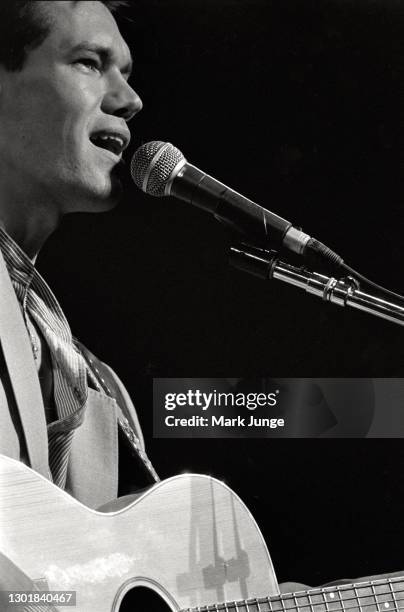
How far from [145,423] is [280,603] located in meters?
0.42

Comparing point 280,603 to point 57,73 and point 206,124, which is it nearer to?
point 206,124

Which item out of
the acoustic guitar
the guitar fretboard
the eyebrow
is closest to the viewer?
the acoustic guitar

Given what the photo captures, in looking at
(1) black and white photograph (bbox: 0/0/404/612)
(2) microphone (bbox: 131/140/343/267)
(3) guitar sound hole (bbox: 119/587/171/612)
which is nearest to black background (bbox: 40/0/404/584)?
(1) black and white photograph (bbox: 0/0/404/612)

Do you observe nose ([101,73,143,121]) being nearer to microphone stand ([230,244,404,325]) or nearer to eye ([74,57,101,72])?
eye ([74,57,101,72])

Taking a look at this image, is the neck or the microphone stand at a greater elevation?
the neck

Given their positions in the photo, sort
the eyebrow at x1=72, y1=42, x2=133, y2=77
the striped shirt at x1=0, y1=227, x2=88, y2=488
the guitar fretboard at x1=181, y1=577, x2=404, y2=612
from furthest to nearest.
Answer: the eyebrow at x1=72, y1=42, x2=133, y2=77 < the striped shirt at x1=0, y1=227, x2=88, y2=488 < the guitar fretboard at x1=181, y1=577, x2=404, y2=612

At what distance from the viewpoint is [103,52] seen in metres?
1.52

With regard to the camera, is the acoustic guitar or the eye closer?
the acoustic guitar

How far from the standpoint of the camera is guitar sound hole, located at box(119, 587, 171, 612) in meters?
1.22

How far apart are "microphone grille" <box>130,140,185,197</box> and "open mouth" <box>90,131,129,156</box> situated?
80 millimetres

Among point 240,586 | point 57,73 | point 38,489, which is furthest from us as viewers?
point 57,73

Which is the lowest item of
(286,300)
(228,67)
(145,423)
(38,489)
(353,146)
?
(38,489)

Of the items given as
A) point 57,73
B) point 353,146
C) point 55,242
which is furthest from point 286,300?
point 57,73

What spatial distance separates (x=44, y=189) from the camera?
1.49 metres
